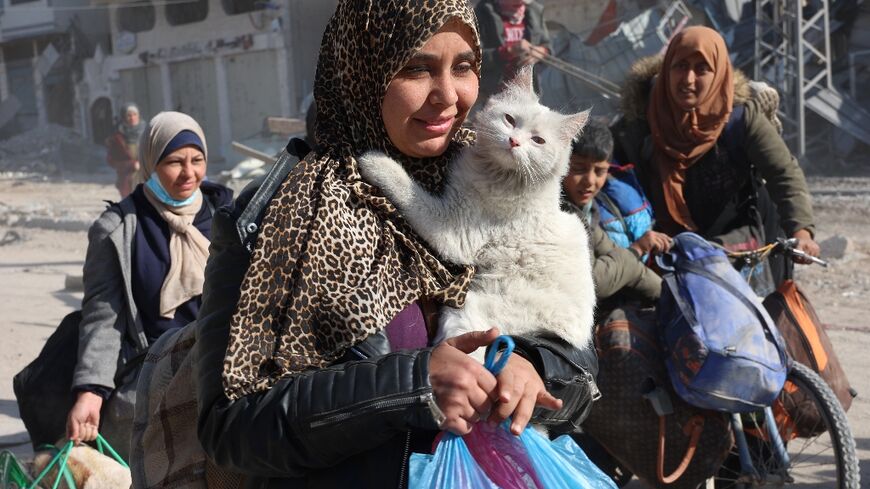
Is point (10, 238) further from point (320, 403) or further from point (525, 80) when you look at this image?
point (320, 403)

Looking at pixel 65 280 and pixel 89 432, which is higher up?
pixel 89 432

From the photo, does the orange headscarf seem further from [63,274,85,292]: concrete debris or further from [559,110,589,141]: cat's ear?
[63,274,85,292]: concrete debris

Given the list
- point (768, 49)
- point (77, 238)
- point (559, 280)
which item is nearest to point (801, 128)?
point (768, 49)

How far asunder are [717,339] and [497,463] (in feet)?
7.11

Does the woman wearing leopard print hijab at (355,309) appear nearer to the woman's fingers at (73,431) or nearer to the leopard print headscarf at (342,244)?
the leopard print headscarf at (342,244)

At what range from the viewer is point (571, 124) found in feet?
6.91

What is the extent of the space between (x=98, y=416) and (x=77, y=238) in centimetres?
1175

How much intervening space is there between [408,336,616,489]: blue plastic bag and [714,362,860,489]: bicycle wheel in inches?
96.6

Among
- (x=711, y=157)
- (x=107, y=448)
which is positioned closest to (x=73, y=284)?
(x=107, y=448)

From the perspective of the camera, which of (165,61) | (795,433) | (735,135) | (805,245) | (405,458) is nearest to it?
(405,458)

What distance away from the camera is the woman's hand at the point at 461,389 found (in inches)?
60.6

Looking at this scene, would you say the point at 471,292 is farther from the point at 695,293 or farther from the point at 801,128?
the point at 801,128

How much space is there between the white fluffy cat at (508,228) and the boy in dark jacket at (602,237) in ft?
5.60

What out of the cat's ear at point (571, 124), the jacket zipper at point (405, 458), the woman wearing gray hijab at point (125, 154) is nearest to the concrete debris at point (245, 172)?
the woman wearing gray hijab at point (125, 154)
